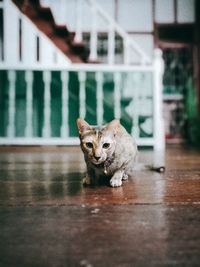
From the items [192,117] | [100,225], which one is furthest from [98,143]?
[192,117]

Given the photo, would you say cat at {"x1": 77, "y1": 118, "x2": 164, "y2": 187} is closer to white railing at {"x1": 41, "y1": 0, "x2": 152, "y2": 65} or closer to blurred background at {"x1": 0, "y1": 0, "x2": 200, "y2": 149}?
blurred background at {"x1": 0, "y1": 0, "x2": 200, "y2": 149}

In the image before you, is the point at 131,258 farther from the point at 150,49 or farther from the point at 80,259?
the point at 150,49

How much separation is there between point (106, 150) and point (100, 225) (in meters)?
0.45

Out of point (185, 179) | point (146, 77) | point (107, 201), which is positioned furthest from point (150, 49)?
point (107, 201)

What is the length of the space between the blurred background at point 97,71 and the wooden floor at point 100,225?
2.46 m

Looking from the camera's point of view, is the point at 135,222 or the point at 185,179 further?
the point at 185,179

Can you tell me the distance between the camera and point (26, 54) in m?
4.07

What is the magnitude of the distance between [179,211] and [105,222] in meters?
0.20

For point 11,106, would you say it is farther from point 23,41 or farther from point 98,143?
point 98,143

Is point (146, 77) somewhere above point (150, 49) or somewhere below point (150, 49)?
below

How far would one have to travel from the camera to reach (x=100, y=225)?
700 mm

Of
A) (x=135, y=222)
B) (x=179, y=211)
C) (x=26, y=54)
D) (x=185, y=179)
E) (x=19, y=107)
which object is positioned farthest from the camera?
(x=19, y=107)

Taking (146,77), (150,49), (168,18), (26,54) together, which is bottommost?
(146,77)

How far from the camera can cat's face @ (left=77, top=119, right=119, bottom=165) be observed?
1.10m
